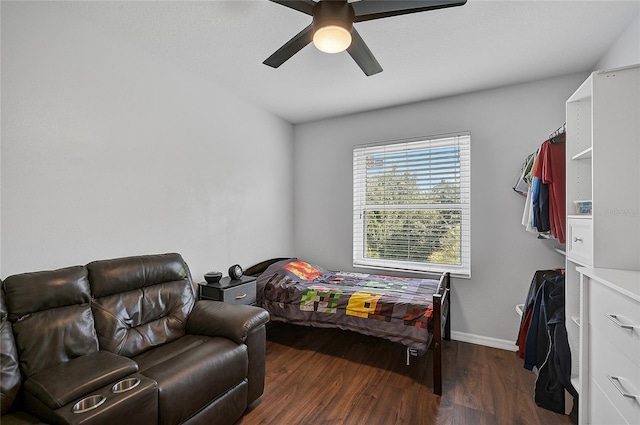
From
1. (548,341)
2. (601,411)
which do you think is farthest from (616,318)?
(548,341)

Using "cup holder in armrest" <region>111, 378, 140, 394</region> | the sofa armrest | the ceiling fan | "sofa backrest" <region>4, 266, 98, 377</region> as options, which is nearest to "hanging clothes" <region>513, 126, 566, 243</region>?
the ceiling fan

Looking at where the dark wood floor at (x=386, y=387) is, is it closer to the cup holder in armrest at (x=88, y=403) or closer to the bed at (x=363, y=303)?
the bed at (x=363, y=303)

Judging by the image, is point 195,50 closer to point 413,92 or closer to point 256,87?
point 256,87

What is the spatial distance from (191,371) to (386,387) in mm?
1497

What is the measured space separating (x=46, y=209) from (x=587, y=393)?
3416 millimetres

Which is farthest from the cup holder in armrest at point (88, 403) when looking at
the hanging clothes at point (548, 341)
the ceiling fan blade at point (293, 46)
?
the hanging clothes at point (548, 341)

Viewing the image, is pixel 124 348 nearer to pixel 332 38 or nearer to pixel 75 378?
pixel 75 378

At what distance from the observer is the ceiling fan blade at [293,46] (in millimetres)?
1620

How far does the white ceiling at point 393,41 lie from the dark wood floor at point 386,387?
2688mm

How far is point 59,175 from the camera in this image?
1.87m

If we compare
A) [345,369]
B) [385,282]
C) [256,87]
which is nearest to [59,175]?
[256,87]

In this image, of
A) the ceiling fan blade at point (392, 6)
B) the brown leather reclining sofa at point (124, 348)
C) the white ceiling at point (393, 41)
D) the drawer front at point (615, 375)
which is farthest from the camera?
the white ceiling at point (393, 41)

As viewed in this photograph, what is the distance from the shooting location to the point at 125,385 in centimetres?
132

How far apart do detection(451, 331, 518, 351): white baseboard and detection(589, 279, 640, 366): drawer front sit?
1.61m
